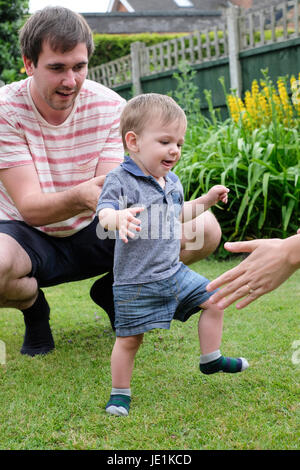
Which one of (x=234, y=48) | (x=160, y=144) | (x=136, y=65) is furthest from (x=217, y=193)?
(x=136, y=65)

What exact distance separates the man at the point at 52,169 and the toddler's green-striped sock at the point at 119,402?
75 cm

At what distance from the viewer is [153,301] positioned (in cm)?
218

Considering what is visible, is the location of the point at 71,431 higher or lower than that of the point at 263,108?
lower

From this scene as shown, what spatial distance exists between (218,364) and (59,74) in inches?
56.0

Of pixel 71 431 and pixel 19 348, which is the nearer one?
pixel 71 431

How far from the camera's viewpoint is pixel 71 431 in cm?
199

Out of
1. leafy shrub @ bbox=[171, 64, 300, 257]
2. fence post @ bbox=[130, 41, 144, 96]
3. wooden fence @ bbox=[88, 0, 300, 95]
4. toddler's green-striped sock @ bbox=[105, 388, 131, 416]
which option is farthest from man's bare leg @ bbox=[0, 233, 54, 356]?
fence post @ bbox=[130, 41, 144, 96]

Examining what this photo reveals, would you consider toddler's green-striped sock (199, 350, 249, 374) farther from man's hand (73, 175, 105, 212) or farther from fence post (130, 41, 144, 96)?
fence post (130, 41, 144, 96)

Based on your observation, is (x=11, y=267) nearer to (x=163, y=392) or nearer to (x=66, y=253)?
(x=66, y=253)

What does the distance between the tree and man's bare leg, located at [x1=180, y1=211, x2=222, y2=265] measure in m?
4.50
